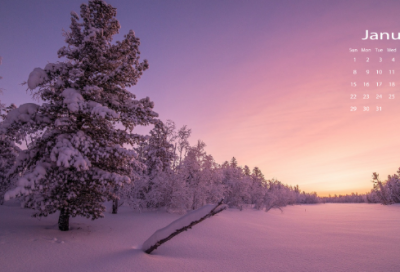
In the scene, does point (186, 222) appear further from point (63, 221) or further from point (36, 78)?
point (36, 78)

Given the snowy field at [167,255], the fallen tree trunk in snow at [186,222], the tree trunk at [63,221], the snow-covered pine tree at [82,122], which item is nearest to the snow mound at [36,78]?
the snow-covered pine tree at [82,122]

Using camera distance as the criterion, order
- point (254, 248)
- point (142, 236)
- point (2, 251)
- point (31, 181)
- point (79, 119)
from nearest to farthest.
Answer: point (2, 251) → point (31, 181) → point (254, 248) → point (79, 119) → point (142, 236)

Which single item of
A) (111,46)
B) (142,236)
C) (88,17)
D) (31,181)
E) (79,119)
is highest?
(88,17)

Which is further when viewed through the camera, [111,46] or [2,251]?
[111,46]

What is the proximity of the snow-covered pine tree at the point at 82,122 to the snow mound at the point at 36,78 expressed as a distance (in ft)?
0.10

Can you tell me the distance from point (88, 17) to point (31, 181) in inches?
286

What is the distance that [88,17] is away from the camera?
8.98 metres

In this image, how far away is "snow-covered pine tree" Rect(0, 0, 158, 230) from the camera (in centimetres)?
721

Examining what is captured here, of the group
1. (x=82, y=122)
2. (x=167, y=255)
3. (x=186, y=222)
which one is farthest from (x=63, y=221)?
(x=186, y=222)

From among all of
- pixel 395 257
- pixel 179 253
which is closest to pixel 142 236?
pixel 179 253

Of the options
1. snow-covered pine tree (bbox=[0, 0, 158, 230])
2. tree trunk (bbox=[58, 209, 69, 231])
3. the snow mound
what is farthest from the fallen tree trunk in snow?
the snow mound

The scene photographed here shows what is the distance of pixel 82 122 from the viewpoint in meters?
8.50

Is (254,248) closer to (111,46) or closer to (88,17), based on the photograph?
(111,46)

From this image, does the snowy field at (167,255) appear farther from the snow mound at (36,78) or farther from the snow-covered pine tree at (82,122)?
the snow mound at (36,78)
